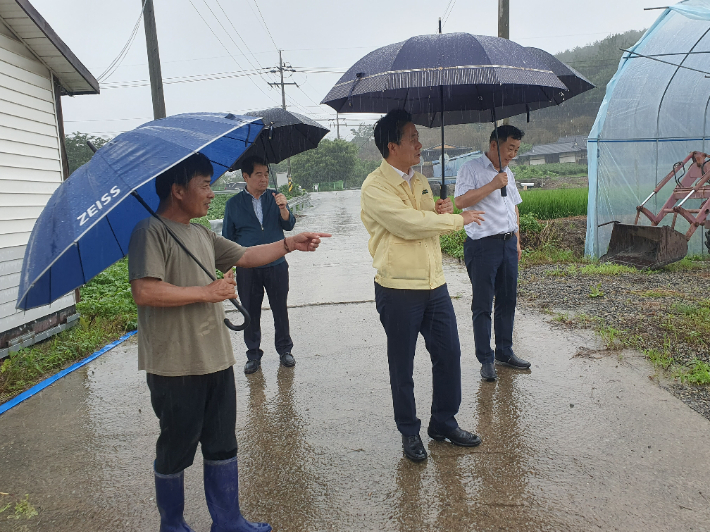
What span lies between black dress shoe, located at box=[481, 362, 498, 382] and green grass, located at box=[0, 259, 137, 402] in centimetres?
400

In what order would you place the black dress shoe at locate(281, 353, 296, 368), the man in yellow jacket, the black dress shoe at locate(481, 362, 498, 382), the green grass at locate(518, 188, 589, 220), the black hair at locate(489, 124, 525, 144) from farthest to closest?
the green grass at locate(518, 188, 589, 220) < the black dress shoe at locate(281, 353, 296, 368) < the black dress shoe at locate(481, 362, 498, 382) < the black hair at locate(489, 124, 525, 144) < the man in yellow jacket

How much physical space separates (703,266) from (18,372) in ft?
31.2

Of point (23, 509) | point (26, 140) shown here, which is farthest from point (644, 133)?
point (23, 509)

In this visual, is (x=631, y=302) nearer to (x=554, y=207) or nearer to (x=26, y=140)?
(x=26, y=140)

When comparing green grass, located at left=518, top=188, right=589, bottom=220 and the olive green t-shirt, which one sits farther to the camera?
green grass, located at left=518, top=188, right=589, bottom=220

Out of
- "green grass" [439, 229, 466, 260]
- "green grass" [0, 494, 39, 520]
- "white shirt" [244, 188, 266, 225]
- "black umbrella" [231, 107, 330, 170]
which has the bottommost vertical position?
"green grass" [0, 494, 39, 520]

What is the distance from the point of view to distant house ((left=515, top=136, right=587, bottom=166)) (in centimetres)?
6341

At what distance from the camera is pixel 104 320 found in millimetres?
6875

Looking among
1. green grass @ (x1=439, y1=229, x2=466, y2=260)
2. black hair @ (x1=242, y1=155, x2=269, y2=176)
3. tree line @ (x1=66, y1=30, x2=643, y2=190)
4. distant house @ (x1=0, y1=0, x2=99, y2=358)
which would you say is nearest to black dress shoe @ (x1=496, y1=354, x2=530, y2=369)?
black hair @ (x1=242, y1=155, x2=269, y2=176)

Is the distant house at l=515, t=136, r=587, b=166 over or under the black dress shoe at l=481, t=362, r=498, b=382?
over

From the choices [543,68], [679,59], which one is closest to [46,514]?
[543,68]

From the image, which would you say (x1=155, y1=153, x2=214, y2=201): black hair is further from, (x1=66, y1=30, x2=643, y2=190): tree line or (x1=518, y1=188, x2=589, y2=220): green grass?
(x1=66, y1=30, x2=643, y2=190): tree line

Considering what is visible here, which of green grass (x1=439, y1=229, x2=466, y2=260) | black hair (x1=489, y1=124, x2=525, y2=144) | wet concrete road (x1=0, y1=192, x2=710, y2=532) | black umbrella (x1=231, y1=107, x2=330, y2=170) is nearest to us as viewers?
wet concrete road (x1=0, y1=192, x2=710, y2=532)

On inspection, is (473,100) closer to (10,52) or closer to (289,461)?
(289,461)
